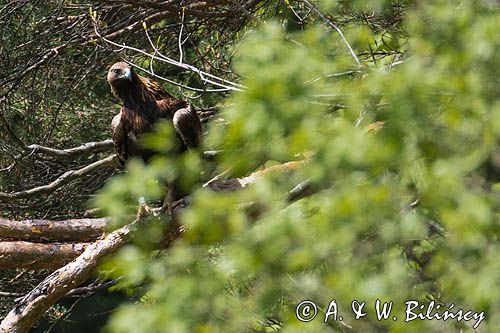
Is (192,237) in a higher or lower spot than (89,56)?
higher

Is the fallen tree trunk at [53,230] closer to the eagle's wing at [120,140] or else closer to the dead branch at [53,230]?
the dead branch at [53,230]

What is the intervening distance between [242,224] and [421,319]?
2.24 ft

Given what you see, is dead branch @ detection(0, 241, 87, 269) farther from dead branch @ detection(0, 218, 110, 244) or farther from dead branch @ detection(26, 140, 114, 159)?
dead branch @ detection(26, 140, 114, 159)

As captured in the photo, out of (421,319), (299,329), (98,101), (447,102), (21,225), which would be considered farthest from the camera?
(98,101)

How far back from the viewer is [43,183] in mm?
6723

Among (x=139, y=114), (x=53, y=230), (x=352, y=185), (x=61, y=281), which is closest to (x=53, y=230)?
(x=53, y=230)

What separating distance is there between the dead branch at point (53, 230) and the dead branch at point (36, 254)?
47 mm

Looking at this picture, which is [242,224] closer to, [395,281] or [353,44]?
[395,281]

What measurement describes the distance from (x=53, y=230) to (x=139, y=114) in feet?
3.35

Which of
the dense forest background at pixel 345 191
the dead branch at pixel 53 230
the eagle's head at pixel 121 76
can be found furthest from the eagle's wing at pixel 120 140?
the dense forest background at pixel 345 191

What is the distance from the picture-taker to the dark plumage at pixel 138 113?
5191mm

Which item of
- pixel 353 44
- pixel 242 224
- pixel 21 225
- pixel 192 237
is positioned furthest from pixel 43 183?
pixel 242 224

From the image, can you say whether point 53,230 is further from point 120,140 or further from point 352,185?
point 352,185

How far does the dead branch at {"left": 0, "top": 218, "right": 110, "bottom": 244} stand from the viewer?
4.57 meters
